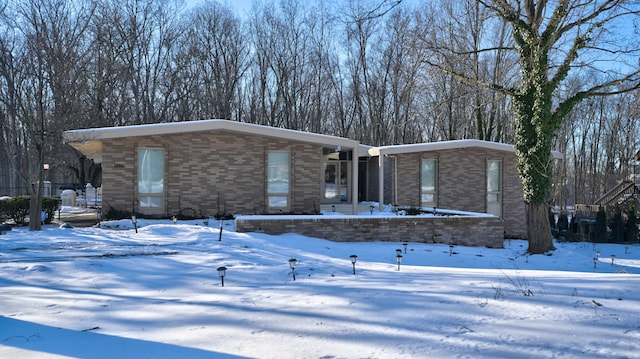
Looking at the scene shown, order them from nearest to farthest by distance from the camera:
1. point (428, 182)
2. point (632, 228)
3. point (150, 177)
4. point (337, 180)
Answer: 1. point (150, 177)
2. point (632, 228)
3. point (428, 182)
4. point (337, 180)

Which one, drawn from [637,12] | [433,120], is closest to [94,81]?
[433,120]

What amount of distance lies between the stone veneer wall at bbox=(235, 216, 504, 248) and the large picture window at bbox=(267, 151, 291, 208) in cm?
283

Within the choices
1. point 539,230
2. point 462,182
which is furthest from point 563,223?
point 539,230

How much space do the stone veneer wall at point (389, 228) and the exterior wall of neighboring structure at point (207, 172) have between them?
9.19 ft

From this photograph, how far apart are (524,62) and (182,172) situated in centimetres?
1083

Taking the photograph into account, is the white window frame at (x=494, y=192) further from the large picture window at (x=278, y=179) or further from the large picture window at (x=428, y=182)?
the large picture window at (x=278, y=179)

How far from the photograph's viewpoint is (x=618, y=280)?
5.79 meters

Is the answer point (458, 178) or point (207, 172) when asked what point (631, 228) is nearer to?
point (458, 178)

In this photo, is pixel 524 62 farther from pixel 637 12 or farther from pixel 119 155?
pixel 119 155

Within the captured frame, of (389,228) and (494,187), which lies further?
(494,187)

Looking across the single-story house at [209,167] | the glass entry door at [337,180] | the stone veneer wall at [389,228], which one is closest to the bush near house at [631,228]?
the stone veneer wall at [389,228]

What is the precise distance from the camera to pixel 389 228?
514 inches

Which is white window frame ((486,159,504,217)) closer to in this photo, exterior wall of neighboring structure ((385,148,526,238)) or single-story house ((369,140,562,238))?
single-story house ((369,140,562,238))

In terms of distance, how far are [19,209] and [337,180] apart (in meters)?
12.4
